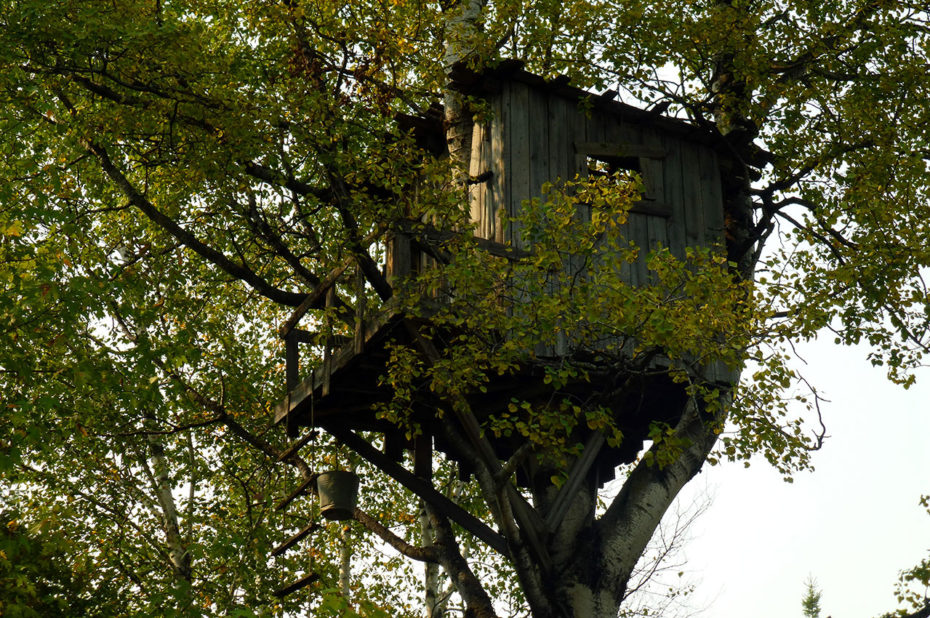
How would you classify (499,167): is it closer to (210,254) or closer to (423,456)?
(210,254)

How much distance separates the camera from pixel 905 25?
Answer: 1154cm

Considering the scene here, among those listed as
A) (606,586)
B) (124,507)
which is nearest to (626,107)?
(606,586)

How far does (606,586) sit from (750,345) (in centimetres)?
280

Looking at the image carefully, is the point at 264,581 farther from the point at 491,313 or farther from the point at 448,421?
the point at 491,313

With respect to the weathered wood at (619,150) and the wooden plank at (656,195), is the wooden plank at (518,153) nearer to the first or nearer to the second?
the weathered wood at (619,150)

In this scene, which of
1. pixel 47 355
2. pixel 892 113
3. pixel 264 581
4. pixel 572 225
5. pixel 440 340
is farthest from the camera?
pixel 264 581

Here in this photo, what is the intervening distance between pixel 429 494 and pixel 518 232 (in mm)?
2814

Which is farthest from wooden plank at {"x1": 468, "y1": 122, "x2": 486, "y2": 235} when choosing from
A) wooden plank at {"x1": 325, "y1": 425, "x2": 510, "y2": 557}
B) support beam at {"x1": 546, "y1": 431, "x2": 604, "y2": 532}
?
wooden plank at {"x1": 325, "y1": 425, "x2": 510, "y2": 557}

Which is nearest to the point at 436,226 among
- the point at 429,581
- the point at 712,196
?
the point at 712,196

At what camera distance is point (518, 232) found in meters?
10.7

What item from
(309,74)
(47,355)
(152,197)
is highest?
(152,197)

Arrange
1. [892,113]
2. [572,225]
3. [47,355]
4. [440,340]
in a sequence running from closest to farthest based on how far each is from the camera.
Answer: [572,225], [440,340], [892,113], [47,355]

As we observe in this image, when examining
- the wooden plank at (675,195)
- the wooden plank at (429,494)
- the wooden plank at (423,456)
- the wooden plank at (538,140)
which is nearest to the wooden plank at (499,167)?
the wooden plank at (538,140)

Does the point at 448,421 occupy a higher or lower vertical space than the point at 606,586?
higher
